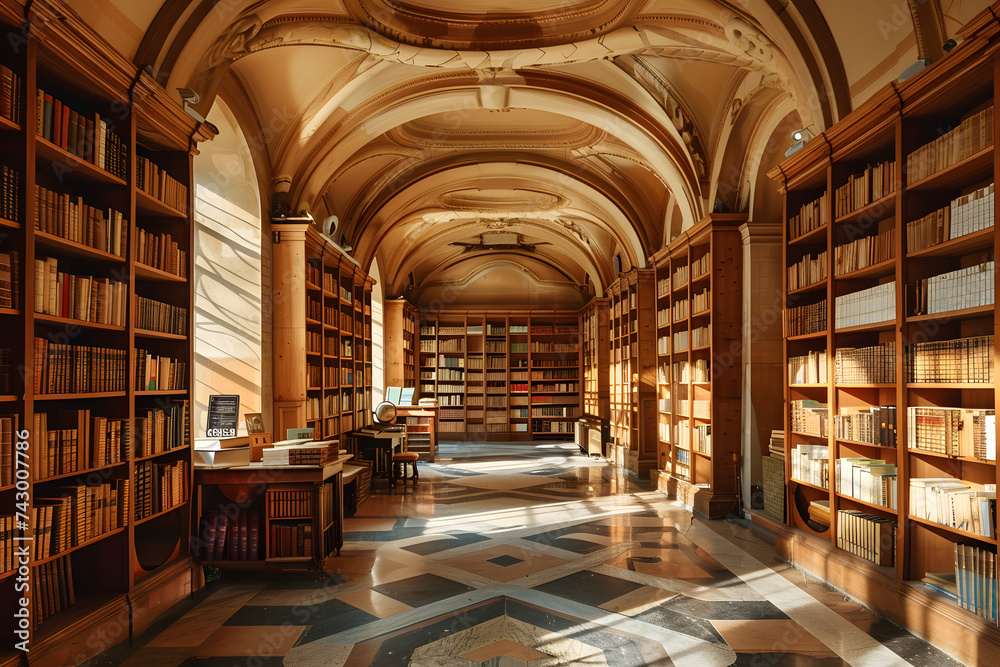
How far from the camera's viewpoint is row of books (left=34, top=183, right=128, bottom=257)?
3.34 metres

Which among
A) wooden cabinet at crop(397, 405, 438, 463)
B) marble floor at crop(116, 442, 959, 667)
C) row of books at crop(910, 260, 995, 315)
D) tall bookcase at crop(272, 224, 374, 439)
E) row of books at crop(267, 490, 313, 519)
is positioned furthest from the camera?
wooden cabinet at crop(397, 405, 438, 463)

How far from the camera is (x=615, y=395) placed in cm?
1363

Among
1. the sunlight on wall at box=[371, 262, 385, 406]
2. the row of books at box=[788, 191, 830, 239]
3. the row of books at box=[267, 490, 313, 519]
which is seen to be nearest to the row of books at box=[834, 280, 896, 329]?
the row of books at box=[788, 191, 830, 239]

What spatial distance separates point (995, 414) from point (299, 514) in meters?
4.51

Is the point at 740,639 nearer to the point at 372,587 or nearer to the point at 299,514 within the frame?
the point at 372,587

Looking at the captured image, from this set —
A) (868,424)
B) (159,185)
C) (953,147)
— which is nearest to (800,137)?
(953,147)

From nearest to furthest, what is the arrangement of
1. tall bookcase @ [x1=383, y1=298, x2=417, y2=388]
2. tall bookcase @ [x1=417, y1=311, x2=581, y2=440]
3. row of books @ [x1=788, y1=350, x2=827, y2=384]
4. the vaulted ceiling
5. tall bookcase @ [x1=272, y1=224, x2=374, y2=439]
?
the vaulted ceiling → row of books @ [x1=788, y1=350, x2=827, y2=384] → tall bookcase @ [x1=272, y1=224, x2=374, y2=439] → tall bookcase @ [x1=383, y1=298, x2=417, y2=388] → tall bookcase @ [x1=417, y1=311, x2=581, y2=440]

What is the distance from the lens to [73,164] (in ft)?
11.6

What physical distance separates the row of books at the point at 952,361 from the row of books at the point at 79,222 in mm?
4837

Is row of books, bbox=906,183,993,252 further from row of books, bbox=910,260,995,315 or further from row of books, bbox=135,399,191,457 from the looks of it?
row of books, bbox=135,399,191,457

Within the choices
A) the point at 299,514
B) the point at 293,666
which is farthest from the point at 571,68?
the point at 293,666

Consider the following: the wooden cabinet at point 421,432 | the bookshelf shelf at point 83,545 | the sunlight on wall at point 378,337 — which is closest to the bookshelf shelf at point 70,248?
the bookshelf shelf at point 83,545

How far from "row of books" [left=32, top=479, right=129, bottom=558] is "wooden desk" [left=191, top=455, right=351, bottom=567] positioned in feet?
3.64

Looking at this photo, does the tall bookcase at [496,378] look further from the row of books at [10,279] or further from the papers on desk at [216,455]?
the row of books at [10,279]
